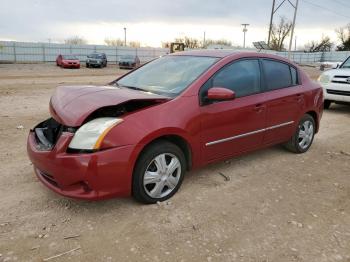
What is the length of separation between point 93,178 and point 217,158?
166 cm

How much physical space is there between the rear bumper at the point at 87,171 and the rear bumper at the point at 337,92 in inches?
304

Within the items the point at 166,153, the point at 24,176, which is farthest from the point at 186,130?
the point at 24,176

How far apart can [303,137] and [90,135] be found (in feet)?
12.1

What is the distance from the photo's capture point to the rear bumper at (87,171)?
3172 mm

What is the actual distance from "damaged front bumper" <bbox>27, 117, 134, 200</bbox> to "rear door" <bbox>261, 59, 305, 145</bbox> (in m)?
2.33

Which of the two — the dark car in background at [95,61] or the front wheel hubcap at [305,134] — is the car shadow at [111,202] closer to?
the front wheel hubcap at [305,134]

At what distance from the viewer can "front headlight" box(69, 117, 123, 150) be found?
3.20 meters

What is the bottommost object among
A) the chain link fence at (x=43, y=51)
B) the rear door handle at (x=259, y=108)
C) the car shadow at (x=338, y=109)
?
the car shadow at (x=338, y=109)

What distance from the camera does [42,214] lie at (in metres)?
3.44

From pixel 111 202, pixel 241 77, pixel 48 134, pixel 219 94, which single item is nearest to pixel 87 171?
pixel 111 202

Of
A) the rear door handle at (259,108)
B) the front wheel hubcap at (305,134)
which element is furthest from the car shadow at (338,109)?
Answer: the rear door handle at (259,108)

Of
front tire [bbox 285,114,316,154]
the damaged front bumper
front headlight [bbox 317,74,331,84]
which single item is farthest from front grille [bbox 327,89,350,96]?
the damaged front bumper

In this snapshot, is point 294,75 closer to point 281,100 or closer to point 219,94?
point 281,100

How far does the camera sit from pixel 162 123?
140 inches
